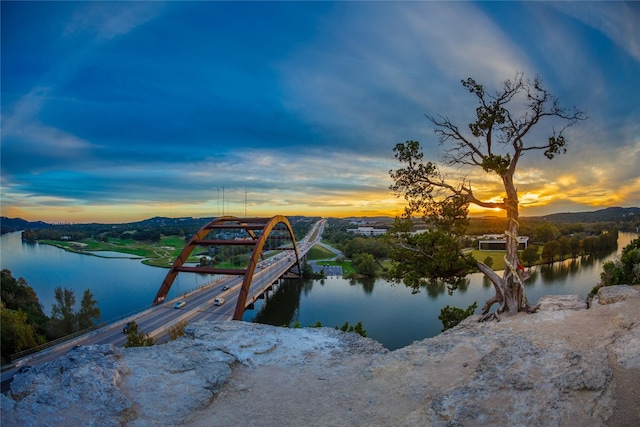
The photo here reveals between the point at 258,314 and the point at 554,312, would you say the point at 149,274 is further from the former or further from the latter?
the point at 554,312

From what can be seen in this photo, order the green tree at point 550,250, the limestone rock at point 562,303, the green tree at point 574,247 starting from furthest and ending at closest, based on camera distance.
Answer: the green tree at point 574,247
the green tree at point 550,250
the limestone rock at point 562,303

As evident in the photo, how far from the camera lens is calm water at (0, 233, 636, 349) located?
2545 cm

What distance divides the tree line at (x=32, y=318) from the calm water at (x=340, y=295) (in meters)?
2.90

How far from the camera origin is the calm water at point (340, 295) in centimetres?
2545

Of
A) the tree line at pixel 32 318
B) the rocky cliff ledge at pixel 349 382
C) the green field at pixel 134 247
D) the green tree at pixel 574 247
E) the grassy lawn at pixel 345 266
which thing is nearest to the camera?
the rocky cliff ledge at pixel 349 382

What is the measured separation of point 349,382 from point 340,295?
102 feet

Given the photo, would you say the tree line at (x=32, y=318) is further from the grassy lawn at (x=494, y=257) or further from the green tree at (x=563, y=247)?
the green tree at (x=563, y=247)

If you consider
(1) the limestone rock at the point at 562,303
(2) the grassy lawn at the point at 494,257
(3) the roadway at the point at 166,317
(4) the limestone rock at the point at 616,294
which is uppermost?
(4) the limestone rock at the point at 616,294

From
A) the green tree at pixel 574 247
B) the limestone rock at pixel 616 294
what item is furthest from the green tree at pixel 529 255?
the limestone rock at pixel 616 294

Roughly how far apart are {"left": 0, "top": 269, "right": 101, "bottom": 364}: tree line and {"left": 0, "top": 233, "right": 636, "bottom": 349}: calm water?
2.90 m

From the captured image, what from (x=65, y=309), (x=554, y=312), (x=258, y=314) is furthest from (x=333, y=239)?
(x=554, y=312)

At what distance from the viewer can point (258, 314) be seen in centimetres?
3152

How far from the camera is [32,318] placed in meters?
23.4

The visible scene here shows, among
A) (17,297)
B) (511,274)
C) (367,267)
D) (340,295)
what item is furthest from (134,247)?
(511,274)
